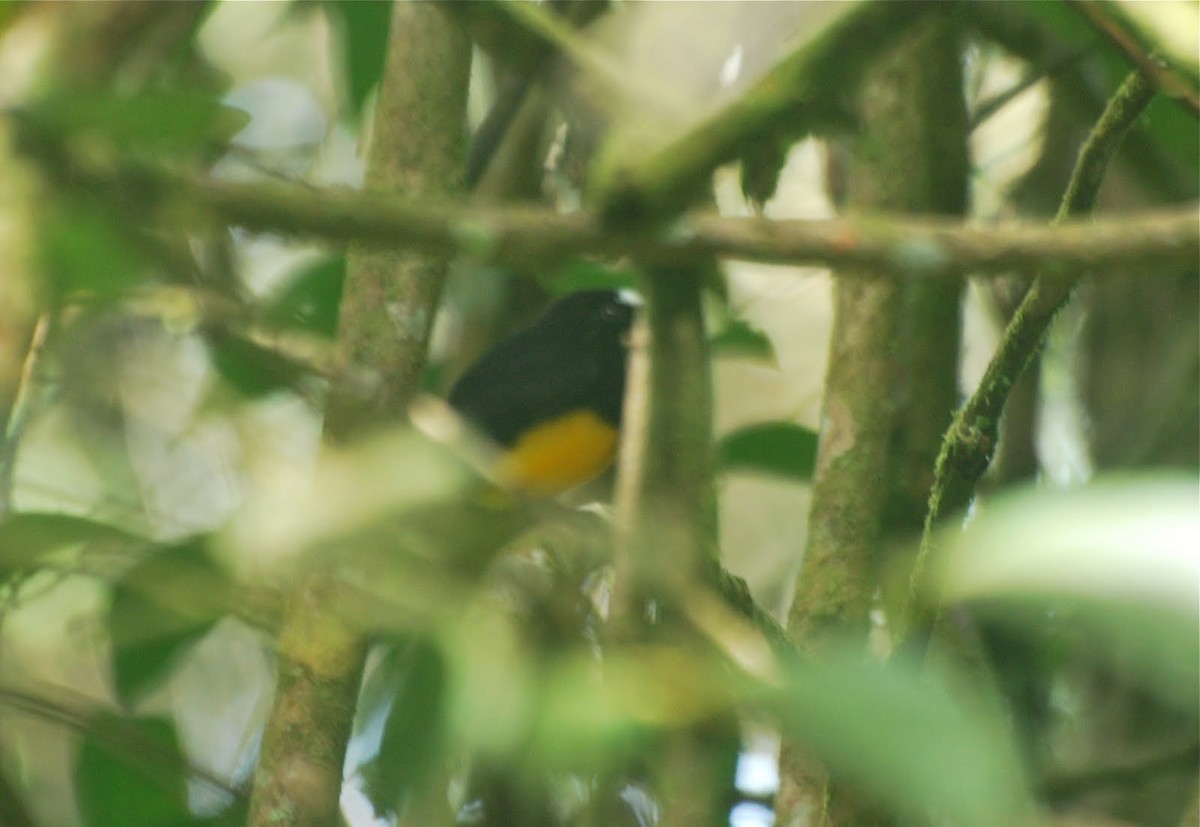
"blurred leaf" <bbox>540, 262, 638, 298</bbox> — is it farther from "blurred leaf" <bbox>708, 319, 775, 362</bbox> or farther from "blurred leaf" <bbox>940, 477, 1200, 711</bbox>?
"blurred leaf" <bbox>940, 477, 1200, 711</bbox>

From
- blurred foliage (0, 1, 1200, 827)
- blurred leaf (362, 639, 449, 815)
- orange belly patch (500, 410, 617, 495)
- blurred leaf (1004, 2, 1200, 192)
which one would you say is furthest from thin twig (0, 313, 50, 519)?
orange belly patch (500, 410, 617, 495)

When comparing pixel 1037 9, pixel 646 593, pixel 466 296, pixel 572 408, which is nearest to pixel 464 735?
pixel 646 593

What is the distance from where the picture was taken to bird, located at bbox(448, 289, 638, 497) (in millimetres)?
2643

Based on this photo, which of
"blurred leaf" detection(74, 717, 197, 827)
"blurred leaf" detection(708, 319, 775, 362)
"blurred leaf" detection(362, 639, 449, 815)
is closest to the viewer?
"blurred leaf" detection(362, 639, 449, 815)

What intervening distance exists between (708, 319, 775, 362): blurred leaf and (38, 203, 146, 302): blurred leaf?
147cm

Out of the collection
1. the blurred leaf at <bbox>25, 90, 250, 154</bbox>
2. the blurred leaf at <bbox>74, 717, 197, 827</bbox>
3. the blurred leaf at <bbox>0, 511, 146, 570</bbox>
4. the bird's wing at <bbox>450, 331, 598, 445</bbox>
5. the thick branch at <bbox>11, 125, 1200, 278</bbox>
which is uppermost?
the bird's wing at <bbox>450, 331, 598, 445</bbox>

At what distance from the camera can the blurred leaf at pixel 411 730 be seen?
3.03 ft

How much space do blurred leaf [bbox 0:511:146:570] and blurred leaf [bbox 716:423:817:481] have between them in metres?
1.12

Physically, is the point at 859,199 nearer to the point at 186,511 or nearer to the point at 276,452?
the point at 276,452

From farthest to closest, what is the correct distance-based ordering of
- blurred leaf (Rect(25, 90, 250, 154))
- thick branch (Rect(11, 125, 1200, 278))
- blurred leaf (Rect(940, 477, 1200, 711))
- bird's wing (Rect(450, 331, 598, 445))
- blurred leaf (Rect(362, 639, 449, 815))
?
bird's wing (Rect(450, 331, 598, 445)), blurred leaf (Rect(362, 639, 449, 815)), thick branch (Rect(11, 125, 1200, 278)), blurred leaf (Rect(25, 90, 250, 154)), blurred leaf (Rect(940, 477, 1200, 711))

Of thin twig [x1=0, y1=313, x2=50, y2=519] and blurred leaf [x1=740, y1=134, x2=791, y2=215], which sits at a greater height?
blurred leaf [x1=740, y1=134, x2=791, y2=215]

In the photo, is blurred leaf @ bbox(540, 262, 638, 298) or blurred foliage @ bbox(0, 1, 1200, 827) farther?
blurred leaf @ bbox(540, 262, 638, 298)

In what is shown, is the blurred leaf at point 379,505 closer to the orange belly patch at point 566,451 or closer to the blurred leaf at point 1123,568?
the blurred leaf at point 1123,568

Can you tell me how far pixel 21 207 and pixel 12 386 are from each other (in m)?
1.06
